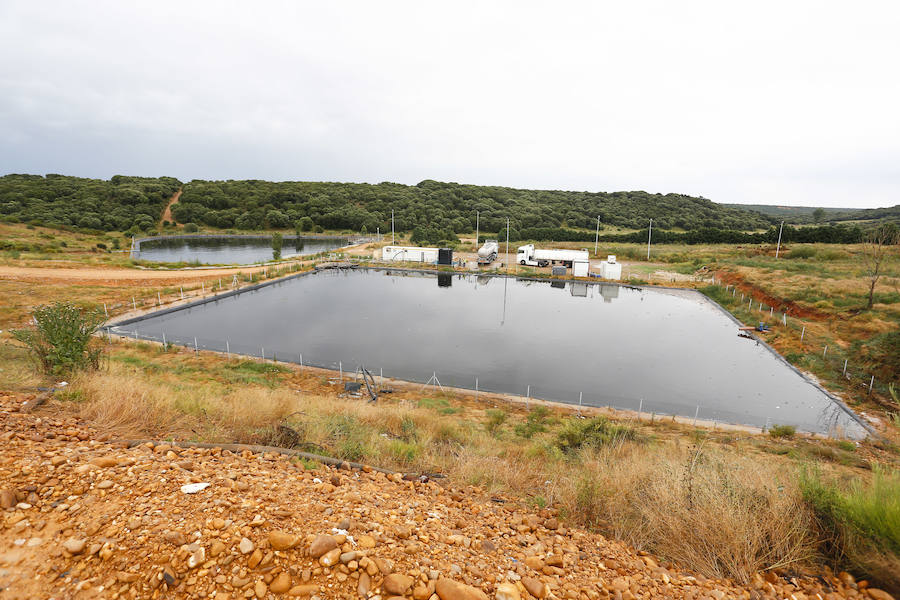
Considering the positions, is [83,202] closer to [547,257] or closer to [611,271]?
[547,257]

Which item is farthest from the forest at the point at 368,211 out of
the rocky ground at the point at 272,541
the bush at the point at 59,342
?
the rocky ground at the point at 272,541

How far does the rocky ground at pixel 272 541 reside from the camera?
7.45 feet

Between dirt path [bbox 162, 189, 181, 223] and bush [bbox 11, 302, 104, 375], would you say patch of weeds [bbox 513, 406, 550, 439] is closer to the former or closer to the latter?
bush [bbox 11, 302, 104, 375]

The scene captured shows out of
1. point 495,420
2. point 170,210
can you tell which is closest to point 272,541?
point 495,420

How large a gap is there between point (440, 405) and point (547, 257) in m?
26.7

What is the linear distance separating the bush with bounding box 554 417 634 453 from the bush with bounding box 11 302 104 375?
8.80m

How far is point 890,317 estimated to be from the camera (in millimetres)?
16969

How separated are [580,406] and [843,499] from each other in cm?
723

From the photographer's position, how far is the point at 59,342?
699 cm

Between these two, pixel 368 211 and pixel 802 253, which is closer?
pixel 802 253

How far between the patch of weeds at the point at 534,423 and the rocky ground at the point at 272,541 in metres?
4.74

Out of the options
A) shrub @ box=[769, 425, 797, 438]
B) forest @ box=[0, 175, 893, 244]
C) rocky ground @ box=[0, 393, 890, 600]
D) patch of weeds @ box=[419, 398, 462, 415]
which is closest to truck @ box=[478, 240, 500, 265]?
forest @ box=[0, 175, 893, 244]

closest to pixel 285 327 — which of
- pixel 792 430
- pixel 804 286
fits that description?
pixel 792 430

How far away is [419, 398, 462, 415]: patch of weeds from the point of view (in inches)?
390
